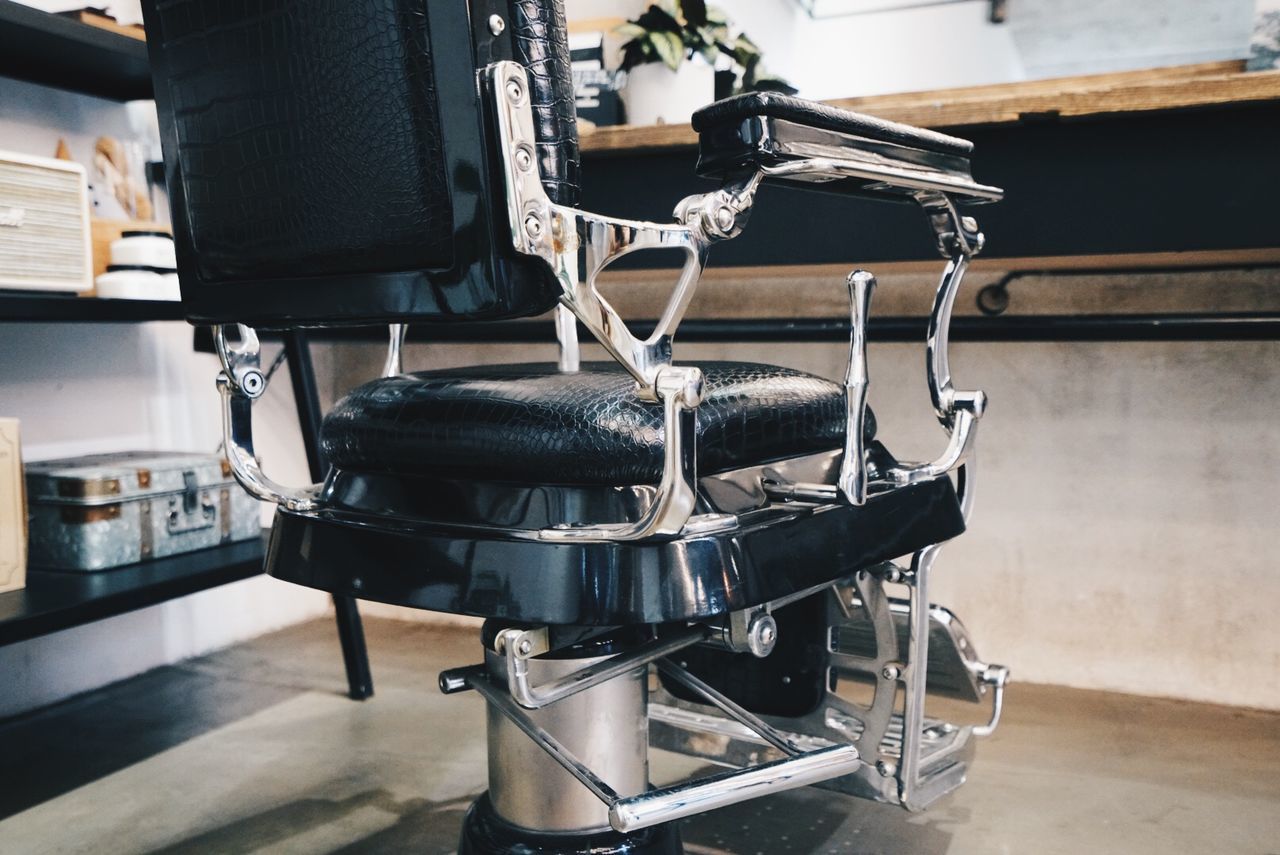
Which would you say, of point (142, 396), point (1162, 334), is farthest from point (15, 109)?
point (1162, 334)

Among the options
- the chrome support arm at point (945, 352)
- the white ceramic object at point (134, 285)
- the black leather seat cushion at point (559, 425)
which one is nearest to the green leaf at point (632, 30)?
the white ceramic object at point (134, 285)

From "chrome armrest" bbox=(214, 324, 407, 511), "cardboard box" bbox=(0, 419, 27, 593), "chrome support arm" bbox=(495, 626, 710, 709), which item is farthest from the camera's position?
"cardboard box" bbox=(0, 419, 27, 593)

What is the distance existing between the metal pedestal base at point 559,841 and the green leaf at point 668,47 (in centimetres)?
140

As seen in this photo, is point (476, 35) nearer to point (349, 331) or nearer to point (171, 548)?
point (171, 548)

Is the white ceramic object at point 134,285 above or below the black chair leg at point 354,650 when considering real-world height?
above

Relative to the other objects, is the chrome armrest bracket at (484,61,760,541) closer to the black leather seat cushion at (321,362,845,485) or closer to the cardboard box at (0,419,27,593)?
the black leather seat cushion at (321,362,845,485)

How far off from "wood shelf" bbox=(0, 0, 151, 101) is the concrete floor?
46.9 inches

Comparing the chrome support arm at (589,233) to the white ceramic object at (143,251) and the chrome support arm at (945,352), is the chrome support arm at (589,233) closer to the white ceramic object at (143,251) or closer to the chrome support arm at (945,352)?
the chrome support arm at (945,352)

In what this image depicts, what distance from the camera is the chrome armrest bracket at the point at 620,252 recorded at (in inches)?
26.2

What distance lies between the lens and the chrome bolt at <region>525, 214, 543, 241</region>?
668 millimetres

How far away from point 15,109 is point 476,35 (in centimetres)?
168

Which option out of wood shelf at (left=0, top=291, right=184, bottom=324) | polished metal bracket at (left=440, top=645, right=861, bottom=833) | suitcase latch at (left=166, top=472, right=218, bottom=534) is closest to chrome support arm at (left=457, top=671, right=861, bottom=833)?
polished metal bracket at (left=440, top=645, right=861, bottom=833)

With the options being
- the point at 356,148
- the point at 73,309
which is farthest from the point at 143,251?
the point at 356,148

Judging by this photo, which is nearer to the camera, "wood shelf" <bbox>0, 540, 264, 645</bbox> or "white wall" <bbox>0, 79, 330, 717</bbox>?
"wood shelf" <bbox>0, 540, 264, 645</bbox>
